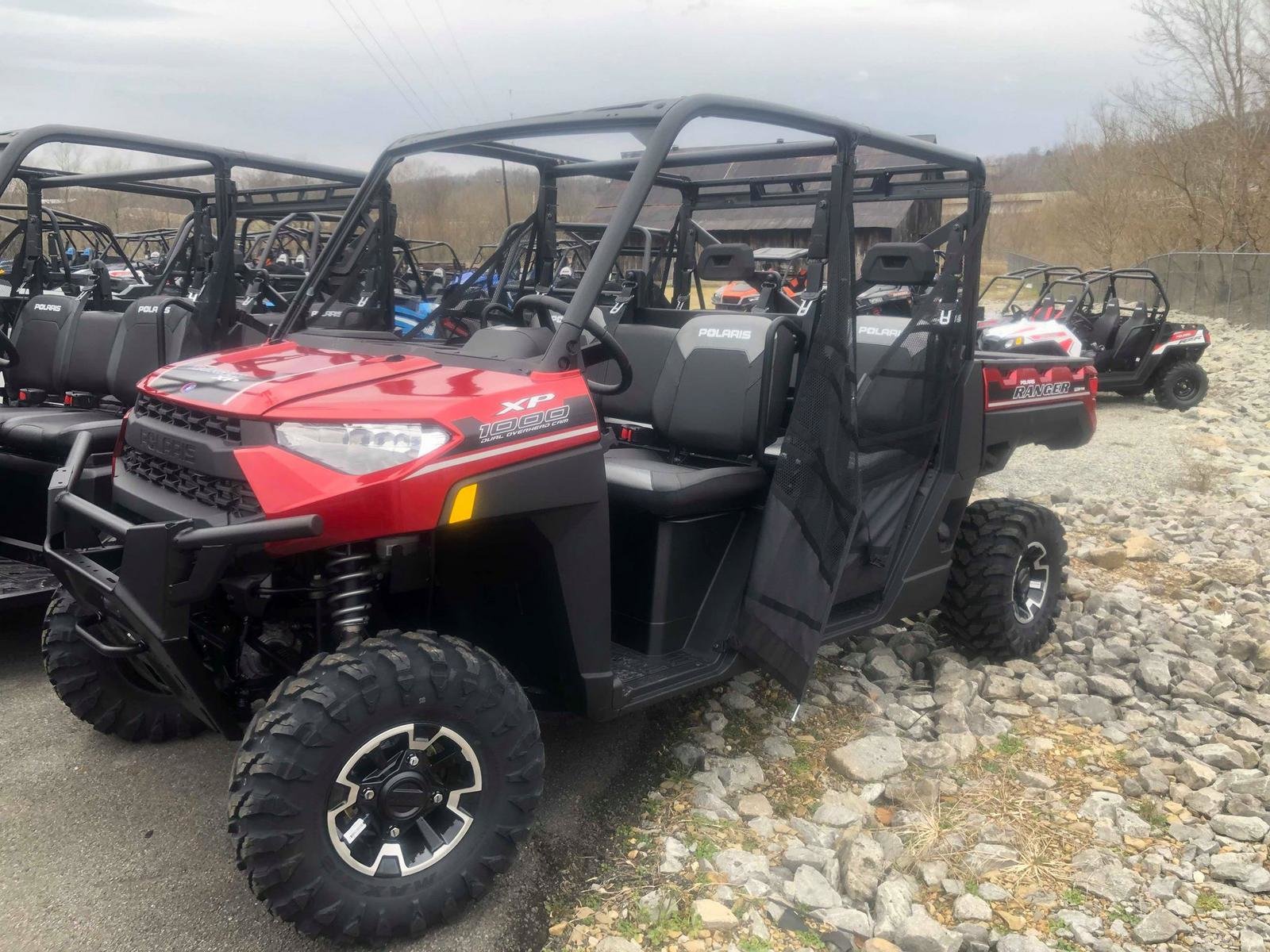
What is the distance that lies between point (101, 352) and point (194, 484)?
377cm

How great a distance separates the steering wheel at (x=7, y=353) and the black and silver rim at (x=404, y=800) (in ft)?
14.6

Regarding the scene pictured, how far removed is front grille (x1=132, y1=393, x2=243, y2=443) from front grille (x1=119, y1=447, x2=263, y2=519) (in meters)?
0.11

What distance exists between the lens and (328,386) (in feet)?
9.17

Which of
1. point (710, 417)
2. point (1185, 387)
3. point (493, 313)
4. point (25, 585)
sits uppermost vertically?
point (493, 313)

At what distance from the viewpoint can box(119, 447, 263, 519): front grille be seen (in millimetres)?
2582

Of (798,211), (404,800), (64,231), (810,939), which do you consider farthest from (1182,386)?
(64,231)

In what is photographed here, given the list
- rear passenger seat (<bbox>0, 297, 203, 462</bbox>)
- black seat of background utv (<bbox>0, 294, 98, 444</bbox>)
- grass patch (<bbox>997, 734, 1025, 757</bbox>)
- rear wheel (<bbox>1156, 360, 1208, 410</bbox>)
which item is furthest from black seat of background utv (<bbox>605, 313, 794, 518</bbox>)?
rear wheel (<bbox>1156, 360, 1208, 410</bbox>)

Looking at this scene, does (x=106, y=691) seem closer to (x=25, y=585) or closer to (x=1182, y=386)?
(x=25, y=585)

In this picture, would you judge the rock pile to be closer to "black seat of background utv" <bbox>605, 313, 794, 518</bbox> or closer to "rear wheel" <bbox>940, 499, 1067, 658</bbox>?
"rear wheel" <bbox>940, 499, 1067, 658</bbox>

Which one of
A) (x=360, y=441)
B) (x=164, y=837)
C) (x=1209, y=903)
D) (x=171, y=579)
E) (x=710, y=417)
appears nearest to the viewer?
(x=171, y=579)

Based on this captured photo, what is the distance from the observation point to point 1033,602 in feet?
15.9

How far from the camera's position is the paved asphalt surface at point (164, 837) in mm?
2729

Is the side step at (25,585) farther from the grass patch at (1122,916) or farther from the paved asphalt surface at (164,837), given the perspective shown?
the grass patch at (1122,916)

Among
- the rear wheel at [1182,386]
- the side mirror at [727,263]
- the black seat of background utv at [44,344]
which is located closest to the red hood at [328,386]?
the side mirror at [727,263]
